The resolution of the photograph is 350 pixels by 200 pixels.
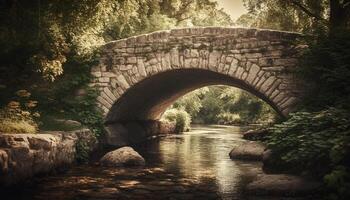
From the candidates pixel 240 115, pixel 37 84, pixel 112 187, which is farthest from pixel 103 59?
pixel 240 115

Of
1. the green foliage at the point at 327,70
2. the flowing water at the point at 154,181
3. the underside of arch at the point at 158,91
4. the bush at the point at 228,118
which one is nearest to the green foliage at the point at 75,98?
the underside of arch at the point at 158,91

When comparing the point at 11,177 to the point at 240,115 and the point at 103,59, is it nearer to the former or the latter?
the point at 103,59

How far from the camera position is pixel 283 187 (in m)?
6.02

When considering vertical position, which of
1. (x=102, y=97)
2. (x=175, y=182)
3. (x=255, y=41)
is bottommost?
(x=175, y=182)

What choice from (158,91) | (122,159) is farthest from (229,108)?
(122,159)

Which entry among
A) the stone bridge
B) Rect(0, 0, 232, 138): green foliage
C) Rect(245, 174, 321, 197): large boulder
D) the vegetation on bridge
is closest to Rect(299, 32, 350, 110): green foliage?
the vegetation on bridge

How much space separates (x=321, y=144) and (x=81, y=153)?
5.40 metres

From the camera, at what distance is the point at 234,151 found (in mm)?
10500

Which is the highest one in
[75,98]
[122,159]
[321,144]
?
[75,98]

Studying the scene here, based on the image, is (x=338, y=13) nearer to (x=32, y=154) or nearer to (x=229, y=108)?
(x=32, y=154)

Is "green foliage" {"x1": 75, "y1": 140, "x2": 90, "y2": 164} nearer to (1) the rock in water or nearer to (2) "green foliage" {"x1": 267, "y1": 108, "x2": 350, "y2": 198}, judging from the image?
(1) the rock in water

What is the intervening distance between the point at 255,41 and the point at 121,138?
5342mm

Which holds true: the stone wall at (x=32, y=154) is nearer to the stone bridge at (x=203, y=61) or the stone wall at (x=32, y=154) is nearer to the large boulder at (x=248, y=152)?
the stone bridge at (x=203, y=61)

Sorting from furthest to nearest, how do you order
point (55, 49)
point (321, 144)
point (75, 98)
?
point (75, 98) → point (55, 49) → point (321, 144)
